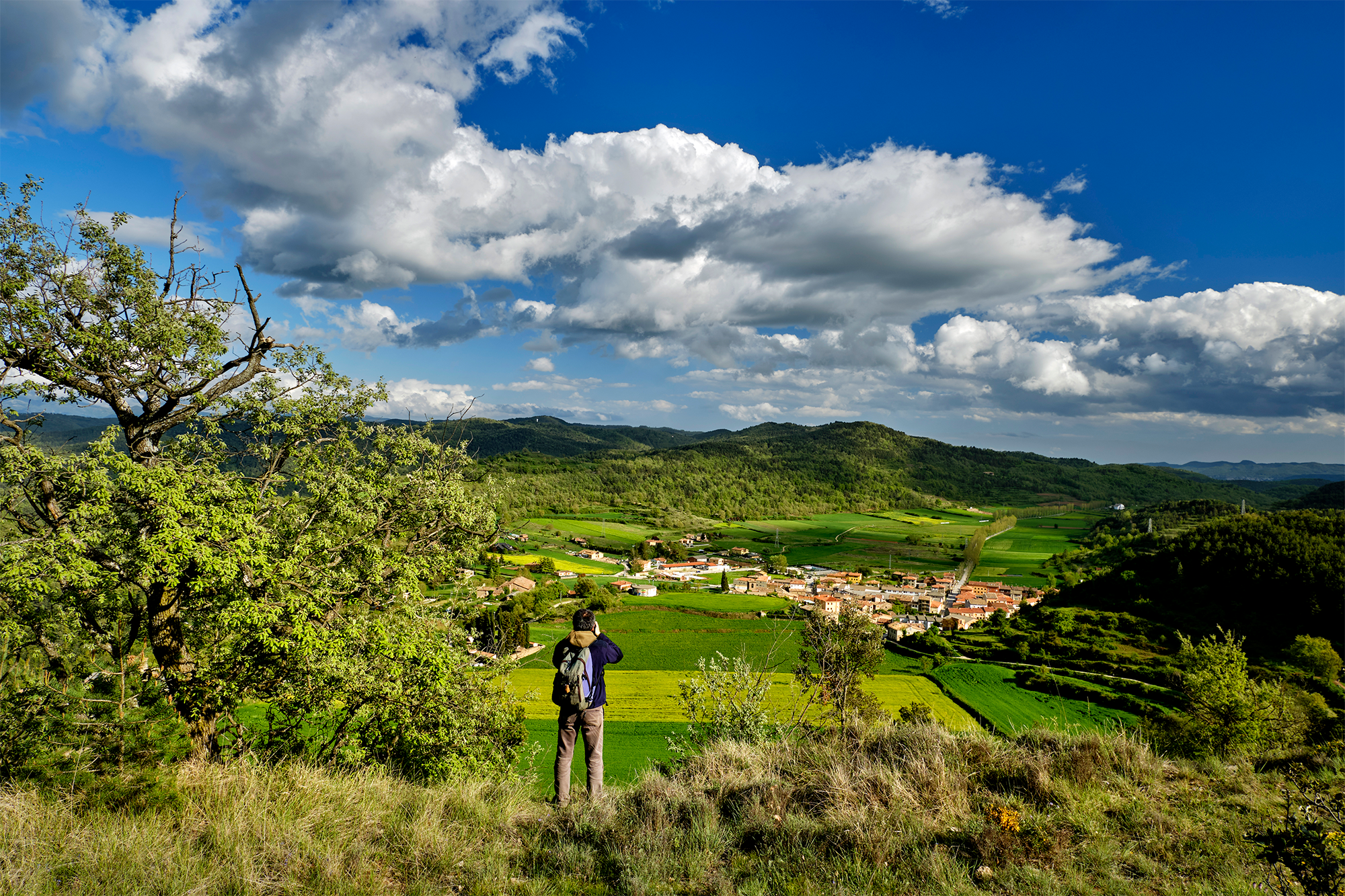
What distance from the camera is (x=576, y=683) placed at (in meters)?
6.58

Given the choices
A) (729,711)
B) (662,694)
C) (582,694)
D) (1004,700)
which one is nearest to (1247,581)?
(1004,700)

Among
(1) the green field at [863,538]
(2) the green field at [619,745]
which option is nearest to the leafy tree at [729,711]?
(2) the green field at [619,745]

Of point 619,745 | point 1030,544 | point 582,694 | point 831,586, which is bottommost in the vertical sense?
point 831,586

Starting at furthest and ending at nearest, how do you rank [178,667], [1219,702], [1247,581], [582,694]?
1. [1247,581]
2. [1219,702]
3. [178,667]
4. [582,694]

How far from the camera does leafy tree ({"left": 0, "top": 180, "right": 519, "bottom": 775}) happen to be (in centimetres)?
751

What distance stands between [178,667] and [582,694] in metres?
6.61

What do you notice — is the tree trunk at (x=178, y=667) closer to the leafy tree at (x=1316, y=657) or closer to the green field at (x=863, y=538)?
the leafy tree at (x=1316, y=657)

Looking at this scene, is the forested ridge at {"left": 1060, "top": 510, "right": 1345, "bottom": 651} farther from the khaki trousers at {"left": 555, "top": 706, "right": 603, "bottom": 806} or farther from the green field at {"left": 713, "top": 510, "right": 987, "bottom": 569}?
the khaki trousers at {"left": 555, "top": 706, "right": 603, "bottom": 806}

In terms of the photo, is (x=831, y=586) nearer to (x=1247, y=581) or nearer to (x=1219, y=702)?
(x=1247, y=581)

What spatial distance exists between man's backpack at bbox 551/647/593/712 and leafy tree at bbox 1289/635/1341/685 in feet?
188

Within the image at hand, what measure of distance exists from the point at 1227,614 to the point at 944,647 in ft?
87.5

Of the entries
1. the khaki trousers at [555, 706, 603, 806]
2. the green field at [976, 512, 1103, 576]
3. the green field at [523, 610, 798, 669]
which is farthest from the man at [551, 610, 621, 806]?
the green field at [976, 512, 1103, 576]

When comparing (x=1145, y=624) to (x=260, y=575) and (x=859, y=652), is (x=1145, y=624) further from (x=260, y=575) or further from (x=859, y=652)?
(x=260, y=575)

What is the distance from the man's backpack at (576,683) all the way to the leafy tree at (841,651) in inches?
757
